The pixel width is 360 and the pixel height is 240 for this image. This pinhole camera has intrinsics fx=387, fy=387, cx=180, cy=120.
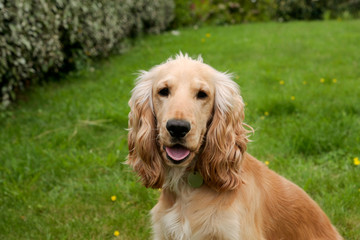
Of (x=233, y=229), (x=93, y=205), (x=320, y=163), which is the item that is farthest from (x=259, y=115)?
(x=233, y=229)

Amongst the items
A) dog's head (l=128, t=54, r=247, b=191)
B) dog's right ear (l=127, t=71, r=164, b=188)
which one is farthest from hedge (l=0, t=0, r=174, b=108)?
dog's head (l=128, t=54, r=247, b=191)

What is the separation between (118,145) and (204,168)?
198 centimetres

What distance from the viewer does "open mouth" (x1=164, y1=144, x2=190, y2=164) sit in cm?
207

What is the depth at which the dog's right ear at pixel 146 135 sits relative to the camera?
2350mm

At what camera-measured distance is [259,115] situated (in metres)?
4.66

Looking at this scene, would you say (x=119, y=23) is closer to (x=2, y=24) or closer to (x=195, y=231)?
(x=2, y=24)

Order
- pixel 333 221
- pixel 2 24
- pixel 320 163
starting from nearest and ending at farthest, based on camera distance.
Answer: pixel 333 221, pixel 320 163, pixel 2 24

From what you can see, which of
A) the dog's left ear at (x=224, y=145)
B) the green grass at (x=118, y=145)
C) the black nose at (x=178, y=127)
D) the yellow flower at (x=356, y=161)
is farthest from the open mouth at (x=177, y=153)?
the yellow flower at (x=356, y=161)

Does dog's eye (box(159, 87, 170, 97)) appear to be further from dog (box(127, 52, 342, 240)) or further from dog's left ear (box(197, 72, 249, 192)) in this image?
dog's left ear (box(197, 72, 249, 192))

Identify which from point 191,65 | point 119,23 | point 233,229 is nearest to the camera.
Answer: point 233,229

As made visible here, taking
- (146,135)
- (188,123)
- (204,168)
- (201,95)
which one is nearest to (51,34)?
(146,135)

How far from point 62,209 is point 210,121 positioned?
1.63 m

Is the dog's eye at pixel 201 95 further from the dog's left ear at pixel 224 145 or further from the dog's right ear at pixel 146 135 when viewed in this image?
the dog's right ear at pixel 146 135

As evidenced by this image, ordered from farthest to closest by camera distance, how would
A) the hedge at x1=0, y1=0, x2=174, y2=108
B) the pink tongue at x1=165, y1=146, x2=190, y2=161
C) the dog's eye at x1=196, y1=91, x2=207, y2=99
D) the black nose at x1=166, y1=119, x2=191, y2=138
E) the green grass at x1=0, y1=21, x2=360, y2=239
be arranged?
the hedge at x1=0, y1=0, x2=174, y2=108
the green grass at x1=0, y1=21, x2=360, y2=239
the dog's eye at x1=196, y1=91, x2=207, y2=99
the pink tongue at x1=165, y1=146, x2=190, y2=161
the black nose at x1=166, y1=119, x2=191, y2=138
